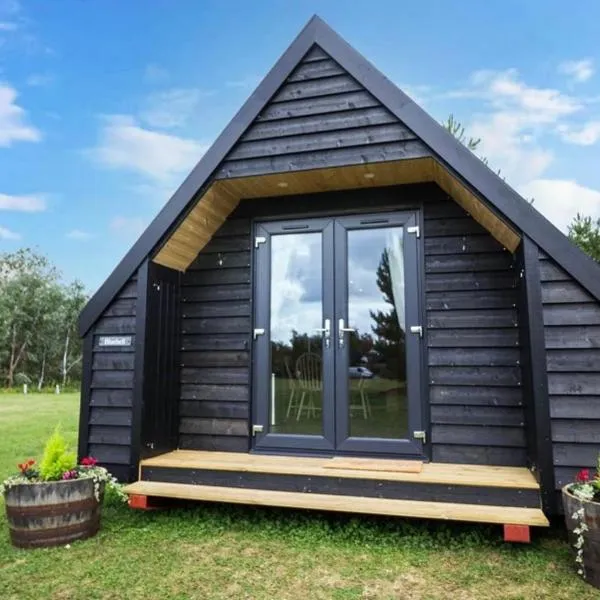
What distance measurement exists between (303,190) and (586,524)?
2.88 m

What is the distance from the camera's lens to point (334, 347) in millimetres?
3838

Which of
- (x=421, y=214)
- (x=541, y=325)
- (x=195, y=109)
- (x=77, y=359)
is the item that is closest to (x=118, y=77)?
(x=195, y=109)

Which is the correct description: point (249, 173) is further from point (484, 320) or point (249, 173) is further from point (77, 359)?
point (77, 359)

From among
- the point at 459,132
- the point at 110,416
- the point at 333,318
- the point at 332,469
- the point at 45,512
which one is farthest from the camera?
the point at 459,132

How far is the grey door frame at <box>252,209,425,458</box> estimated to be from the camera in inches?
145

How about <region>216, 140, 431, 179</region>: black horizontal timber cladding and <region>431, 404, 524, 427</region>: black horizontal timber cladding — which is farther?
<region>431, 404, 524, 427</region>: black horizontal timber cladding

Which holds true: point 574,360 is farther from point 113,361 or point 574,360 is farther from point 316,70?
point 113,361

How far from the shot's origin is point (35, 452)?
5.80 m

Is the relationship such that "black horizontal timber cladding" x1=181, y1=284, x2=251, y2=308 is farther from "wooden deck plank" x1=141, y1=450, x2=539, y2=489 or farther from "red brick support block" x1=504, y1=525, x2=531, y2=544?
"red brick support block" x1=504, y1=525, x2=531, y2=544

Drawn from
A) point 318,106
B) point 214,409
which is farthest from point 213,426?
point 318,106

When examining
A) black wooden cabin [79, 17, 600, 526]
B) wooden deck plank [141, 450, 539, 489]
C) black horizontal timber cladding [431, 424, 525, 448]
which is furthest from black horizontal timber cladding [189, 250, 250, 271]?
black horizontal timber cladding [431, 424, 525, 448]

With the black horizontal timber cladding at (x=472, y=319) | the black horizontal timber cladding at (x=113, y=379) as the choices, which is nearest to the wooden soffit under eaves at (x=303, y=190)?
the black horizontal timber cladding at (x=472, y=319)

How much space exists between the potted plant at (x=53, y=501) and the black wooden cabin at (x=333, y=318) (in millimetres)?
373

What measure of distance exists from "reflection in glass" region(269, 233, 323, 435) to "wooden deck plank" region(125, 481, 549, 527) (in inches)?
29.0
